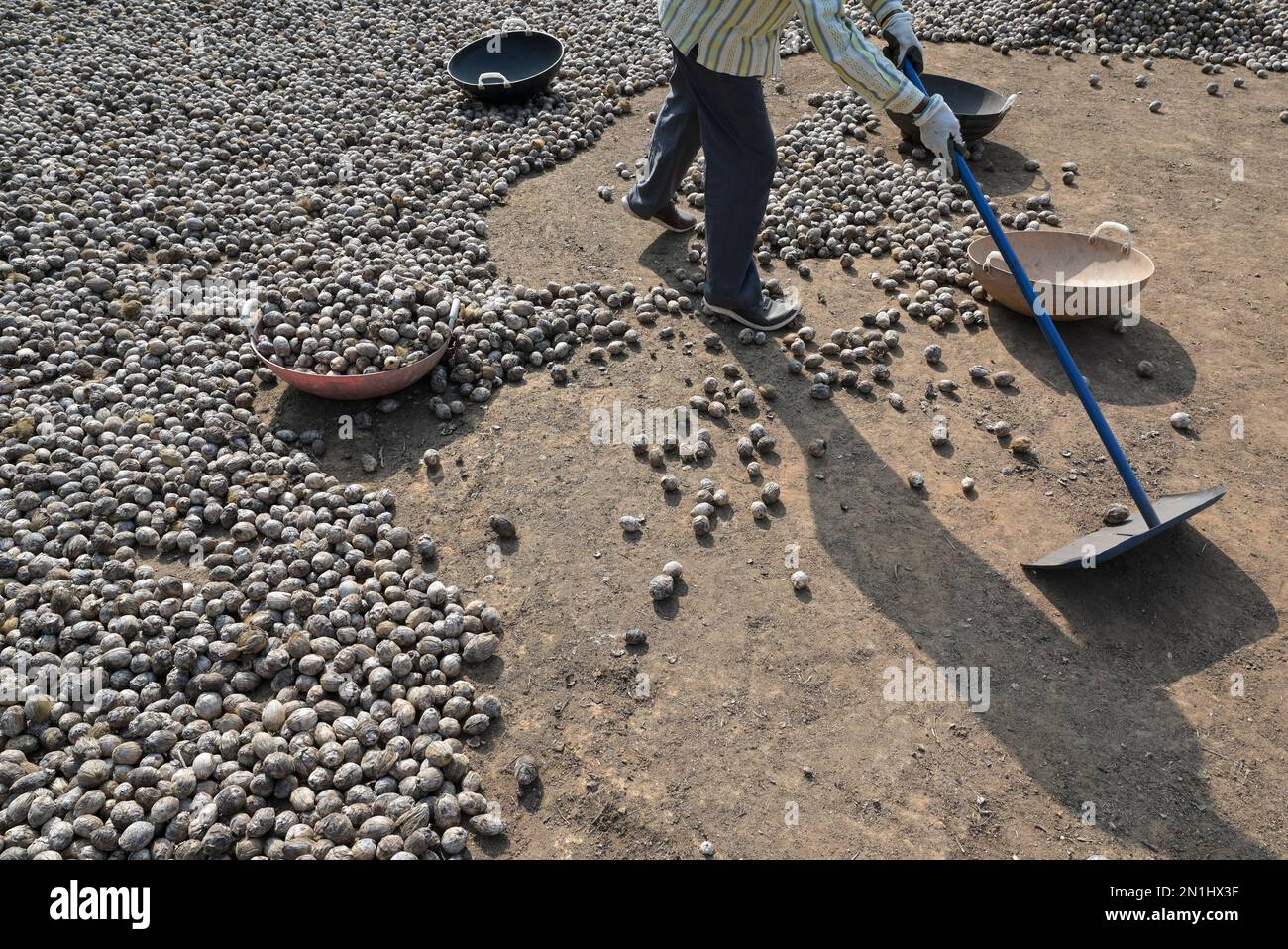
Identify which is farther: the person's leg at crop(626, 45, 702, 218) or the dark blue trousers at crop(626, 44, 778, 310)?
the person's leg at crop(626, 45, 702, 218)

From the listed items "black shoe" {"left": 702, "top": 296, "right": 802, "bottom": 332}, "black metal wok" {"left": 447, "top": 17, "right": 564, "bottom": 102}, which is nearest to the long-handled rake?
"black shoe" {"left": 702, "top": 296, "right": 802, "bottom": 332}

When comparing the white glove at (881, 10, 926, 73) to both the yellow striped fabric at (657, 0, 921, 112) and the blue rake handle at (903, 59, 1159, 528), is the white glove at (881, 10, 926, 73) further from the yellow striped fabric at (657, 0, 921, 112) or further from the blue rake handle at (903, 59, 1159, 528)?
the blue rake handle at (903, 59, 1159, 528)

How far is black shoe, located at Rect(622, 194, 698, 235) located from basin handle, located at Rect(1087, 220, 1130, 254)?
2.13 meters

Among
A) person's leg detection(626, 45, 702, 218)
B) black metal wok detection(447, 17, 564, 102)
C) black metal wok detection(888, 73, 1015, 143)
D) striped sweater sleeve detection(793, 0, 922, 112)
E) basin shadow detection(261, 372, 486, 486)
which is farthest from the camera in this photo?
black metal wok detection(447, 17, 564, 102)

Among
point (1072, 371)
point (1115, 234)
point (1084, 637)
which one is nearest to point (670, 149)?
point (1072, 371)

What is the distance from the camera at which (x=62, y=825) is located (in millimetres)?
2621

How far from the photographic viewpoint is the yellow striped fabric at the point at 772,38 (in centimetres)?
319

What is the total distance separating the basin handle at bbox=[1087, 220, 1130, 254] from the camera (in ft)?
14.9

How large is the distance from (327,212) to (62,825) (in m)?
3.61

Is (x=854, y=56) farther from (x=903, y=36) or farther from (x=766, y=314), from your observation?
(x=766, y=314)

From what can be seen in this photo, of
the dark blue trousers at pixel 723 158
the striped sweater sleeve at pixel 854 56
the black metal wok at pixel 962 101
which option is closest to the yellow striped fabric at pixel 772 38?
the striped sweater sleeve at pixel 854 56

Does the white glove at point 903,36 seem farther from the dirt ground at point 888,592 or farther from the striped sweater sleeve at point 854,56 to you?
the dirt ground at point 888,592

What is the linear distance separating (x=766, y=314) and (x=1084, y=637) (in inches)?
85.1
